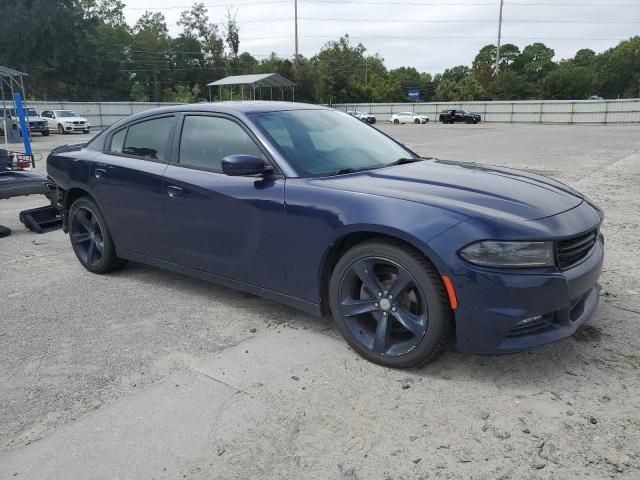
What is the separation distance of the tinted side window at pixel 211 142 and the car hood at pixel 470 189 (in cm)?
75

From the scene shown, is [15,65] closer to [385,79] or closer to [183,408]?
[385,79]

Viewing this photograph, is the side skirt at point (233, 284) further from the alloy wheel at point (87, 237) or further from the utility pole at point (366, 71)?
the utility pole at point (366, 71)

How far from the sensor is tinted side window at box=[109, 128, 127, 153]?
15.6 ft

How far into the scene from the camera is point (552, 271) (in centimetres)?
279

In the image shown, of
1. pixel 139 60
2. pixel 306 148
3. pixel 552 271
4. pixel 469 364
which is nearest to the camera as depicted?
pixel 552 271

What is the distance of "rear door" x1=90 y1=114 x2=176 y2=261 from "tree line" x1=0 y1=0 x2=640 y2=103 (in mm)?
56423

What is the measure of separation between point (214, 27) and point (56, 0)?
30307 mm

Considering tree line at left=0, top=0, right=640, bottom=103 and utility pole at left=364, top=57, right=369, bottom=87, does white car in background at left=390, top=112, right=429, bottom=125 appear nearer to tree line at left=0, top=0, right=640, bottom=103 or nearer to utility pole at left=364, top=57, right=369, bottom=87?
tree line at left=0, top=0, right=640, bottom=103

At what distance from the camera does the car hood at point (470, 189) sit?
2.95 m

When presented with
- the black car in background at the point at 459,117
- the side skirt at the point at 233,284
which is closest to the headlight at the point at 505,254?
the side skirt at the point at 233,284

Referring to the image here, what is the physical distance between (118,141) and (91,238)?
1.00 metres

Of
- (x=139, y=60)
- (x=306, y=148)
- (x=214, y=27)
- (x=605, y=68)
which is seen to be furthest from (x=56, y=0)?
(x=605, y=68)

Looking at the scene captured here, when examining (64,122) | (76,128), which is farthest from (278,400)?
(64,122)

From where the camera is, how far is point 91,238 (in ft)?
16.8
